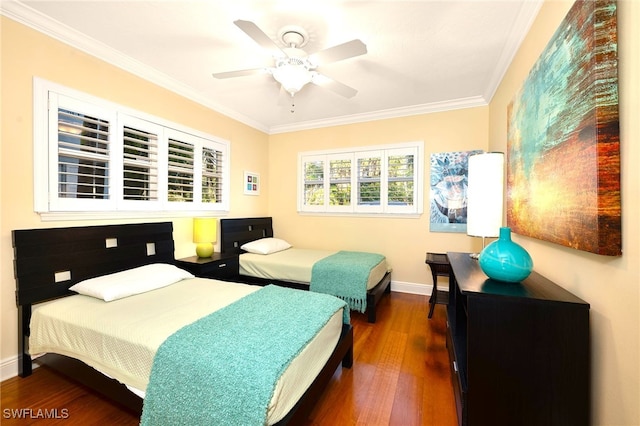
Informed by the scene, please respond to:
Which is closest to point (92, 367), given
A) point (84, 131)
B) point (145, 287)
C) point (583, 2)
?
point (145, 287)

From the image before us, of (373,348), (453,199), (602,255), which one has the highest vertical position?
(453,199)

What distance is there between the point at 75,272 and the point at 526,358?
9.98ft

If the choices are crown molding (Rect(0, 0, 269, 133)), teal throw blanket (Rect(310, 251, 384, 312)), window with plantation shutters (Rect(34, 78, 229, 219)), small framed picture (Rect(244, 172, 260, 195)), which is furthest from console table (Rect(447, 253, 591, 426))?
small framed picture (Rect(244, 172, 260, 195))

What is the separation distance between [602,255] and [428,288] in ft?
9.11

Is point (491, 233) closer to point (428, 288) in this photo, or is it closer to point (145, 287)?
point (428, 288)

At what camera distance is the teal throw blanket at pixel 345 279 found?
2.76m

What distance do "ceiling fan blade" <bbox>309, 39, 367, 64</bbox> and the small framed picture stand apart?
258cm

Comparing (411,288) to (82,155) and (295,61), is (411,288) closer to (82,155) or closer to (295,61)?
(295,61)

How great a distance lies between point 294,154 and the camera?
448 cm

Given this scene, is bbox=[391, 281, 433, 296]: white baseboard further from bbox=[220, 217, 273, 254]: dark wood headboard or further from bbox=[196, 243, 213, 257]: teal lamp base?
bbox=[196, 243, 213, 257]: teal lamp base

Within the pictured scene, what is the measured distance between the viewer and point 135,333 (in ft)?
4.66

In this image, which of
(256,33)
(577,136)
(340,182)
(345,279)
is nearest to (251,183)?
(340,182)

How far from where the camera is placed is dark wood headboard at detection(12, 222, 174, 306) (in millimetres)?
1841

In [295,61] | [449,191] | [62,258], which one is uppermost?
[295,61]
